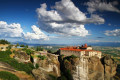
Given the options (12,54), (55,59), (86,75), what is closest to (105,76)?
(86,75)

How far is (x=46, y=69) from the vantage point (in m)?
51.1

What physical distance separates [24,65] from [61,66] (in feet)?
68.9

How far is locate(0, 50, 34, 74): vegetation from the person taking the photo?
41541mm

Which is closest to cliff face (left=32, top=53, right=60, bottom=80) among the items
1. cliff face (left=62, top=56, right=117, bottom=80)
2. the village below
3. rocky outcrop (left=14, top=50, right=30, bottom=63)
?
the village below

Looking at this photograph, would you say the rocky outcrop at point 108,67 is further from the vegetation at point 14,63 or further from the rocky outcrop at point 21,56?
the rocky outcrop at point 21,56

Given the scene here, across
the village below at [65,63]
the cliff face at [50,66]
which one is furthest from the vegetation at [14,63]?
the cliff face at [50,66]

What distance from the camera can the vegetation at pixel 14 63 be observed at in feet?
136

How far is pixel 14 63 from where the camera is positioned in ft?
140

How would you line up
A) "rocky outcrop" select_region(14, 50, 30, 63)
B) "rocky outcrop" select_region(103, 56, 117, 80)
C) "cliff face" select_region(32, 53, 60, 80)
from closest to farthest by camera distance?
"rocky outcrop" select_region(14, 50, 30, 63), "cliff face" select_region(32, 53, 60, 80), "rocky outcrop" select_region(103, 56, 117, 80)

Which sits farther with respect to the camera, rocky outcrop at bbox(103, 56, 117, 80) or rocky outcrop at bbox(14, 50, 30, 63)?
rocky outcrop at bbox(103, 56, 117, 80)

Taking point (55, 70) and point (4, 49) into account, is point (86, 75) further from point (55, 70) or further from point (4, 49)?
point (4, 49)

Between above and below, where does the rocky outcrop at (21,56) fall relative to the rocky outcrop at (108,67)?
above

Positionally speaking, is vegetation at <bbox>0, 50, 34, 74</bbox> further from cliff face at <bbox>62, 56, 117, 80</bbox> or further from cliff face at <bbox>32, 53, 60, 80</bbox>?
cliff face at <bbox>62, 56, 117, 80</bbox>

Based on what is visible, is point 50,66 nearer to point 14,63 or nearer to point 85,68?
point 14,63
